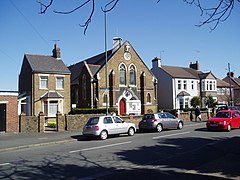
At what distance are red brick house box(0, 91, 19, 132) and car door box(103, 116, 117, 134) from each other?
8.80 m

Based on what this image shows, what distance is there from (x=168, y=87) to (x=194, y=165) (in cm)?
4256

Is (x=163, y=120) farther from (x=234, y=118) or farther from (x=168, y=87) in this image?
(x=168, y=87)

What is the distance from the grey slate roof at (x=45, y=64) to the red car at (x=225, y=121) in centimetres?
2106

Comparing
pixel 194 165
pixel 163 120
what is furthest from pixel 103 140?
pixel 194 165

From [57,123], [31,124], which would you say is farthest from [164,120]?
[31,124]

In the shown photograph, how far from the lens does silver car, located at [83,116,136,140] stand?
1758cm

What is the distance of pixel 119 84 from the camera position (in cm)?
4059

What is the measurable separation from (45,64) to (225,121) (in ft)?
79.5

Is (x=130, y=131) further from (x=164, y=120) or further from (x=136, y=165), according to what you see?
(x=136, y=165)

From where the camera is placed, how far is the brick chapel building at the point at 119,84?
128 feet

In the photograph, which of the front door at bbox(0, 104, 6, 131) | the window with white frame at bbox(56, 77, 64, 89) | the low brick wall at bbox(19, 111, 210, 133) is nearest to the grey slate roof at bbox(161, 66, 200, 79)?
the window with white frame at bbox(56, 77, 64, 89)

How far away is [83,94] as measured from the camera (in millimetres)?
42000

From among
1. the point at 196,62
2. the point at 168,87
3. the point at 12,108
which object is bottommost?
the point at 12,108

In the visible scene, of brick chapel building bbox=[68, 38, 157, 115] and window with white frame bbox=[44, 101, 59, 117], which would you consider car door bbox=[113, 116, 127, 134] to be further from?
brick chapel building bbox=[68, 38, 157, 115]
